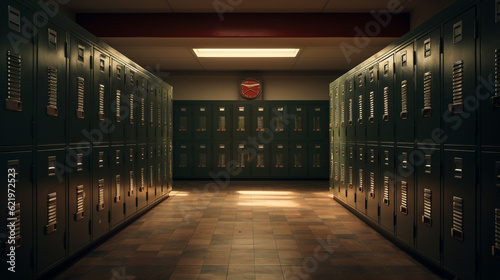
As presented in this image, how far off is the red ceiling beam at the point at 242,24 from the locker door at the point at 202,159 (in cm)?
352

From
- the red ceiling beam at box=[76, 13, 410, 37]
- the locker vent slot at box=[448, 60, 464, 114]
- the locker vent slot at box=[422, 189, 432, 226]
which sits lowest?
the locker vent slot at box=[422, 189, 432, 226]

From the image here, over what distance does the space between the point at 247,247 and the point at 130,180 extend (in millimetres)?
1767

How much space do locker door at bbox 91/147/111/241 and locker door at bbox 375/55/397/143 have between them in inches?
114

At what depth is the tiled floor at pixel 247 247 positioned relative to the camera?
2531mm

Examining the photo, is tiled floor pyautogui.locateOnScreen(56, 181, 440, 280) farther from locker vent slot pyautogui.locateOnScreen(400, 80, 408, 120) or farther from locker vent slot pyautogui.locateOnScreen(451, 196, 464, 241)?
locker vent slot pyautogui.locateOnScreen(400, 80, 408, 120)

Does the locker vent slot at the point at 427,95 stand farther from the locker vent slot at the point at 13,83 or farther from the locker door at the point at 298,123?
the locker door at the point at 298,123

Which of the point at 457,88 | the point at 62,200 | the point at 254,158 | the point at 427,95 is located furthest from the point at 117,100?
the point at 254,158

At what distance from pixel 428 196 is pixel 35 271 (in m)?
2.92

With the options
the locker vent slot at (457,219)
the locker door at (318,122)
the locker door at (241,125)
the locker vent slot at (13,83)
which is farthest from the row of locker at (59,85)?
the locker door at (318,122)

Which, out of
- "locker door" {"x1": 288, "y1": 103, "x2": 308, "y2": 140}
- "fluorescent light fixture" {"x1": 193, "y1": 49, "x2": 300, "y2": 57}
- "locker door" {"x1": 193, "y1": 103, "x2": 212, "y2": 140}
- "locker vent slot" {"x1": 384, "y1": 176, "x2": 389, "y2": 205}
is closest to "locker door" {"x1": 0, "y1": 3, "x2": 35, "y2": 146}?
"locker vent slot" {"x1": 384, "y1": 176, "x2": 389, "y2": 205}

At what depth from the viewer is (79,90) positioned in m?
2.73

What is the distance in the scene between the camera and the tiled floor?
8.30ft

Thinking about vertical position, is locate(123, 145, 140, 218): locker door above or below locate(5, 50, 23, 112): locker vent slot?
below

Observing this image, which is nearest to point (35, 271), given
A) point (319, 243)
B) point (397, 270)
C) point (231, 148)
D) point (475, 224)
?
point (319, 243)
